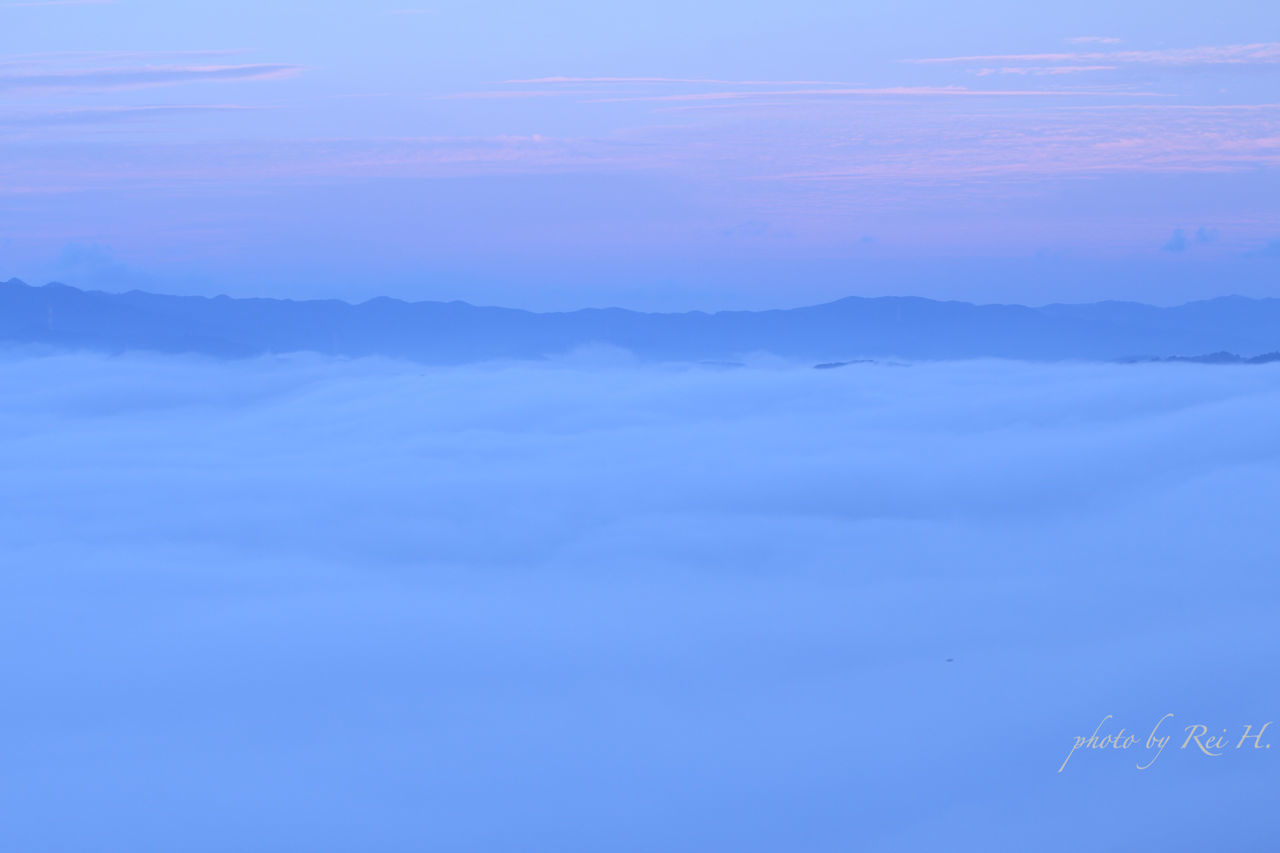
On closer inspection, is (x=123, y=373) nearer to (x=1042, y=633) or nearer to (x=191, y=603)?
(x=191, y=603)

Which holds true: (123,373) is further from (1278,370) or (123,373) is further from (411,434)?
(1278,370)

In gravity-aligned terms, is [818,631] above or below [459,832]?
above

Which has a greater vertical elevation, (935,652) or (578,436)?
(578,436)

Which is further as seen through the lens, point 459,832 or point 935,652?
point 935,652

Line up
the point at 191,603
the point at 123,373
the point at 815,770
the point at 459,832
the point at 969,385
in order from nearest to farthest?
the point at 459,832
the point at 815,770
the point at 191,603
the point at 969,385
the point at 123,373

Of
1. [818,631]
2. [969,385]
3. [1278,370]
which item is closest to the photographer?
[818,631]

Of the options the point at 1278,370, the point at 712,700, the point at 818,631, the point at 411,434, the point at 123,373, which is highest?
the point at 123,373

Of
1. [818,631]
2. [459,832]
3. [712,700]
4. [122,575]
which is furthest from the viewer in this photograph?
[122,575]

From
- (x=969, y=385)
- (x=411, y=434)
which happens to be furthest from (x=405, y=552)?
(x=969, y=385)

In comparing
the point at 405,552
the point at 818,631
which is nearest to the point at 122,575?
the point at 405,552
